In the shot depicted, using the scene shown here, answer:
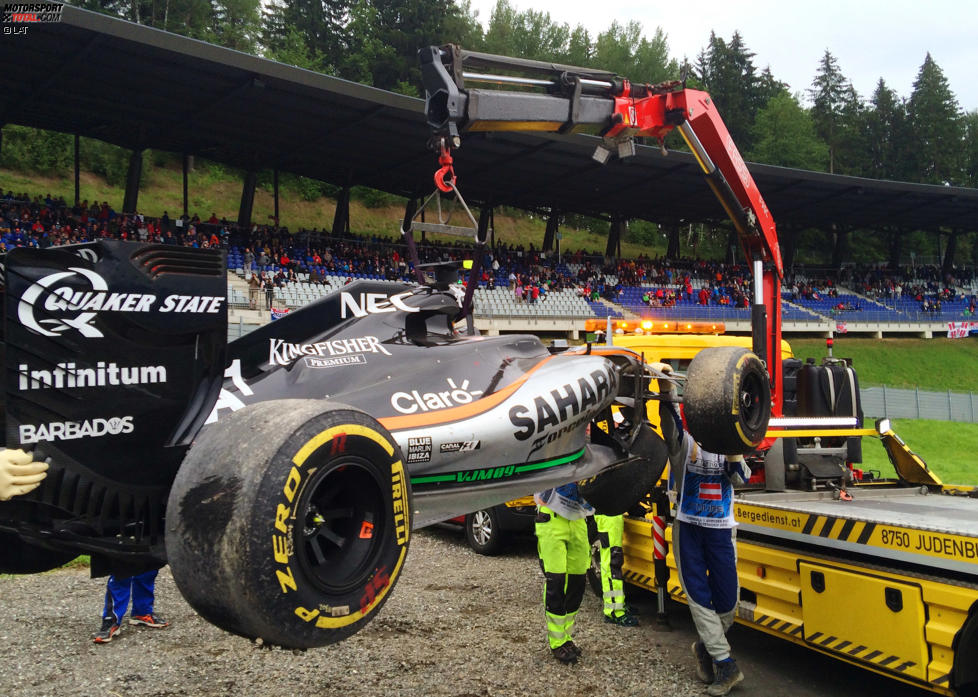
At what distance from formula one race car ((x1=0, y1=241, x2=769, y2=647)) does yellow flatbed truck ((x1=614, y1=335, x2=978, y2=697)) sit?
3.75 ft

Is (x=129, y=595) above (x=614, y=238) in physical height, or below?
below

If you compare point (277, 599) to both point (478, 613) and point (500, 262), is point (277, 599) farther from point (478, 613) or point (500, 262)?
A: point (500, 262)

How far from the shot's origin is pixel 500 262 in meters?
35.4

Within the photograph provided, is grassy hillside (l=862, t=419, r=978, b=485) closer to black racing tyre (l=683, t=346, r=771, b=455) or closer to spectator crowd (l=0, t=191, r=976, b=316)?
spectator crowd (l=0, t=191, r=976, b=316)

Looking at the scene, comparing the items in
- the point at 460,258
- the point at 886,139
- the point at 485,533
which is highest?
the point at 886,139

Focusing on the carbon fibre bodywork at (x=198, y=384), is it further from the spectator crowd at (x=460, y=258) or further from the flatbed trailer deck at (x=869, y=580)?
the spectator crowd at (x=460, y=258)

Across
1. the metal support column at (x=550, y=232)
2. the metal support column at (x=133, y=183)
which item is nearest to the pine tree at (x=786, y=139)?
the metal support column at (x=550, y=232)

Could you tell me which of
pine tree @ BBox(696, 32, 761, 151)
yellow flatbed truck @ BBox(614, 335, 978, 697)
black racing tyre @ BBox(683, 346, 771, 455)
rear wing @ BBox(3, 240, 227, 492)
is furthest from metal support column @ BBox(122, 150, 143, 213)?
pine tree @ BBox(696, 32, 761, 151)

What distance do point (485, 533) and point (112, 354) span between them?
6971 millimetres

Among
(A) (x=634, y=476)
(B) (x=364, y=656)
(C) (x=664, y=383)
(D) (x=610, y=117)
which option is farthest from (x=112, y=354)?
(D) (x=610, y=117)

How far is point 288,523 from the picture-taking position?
243cm

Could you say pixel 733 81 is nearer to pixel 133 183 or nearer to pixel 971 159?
pixel 971 159

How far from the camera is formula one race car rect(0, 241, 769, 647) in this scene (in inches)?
96.4

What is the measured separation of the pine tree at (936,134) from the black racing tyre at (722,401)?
78687 mm
